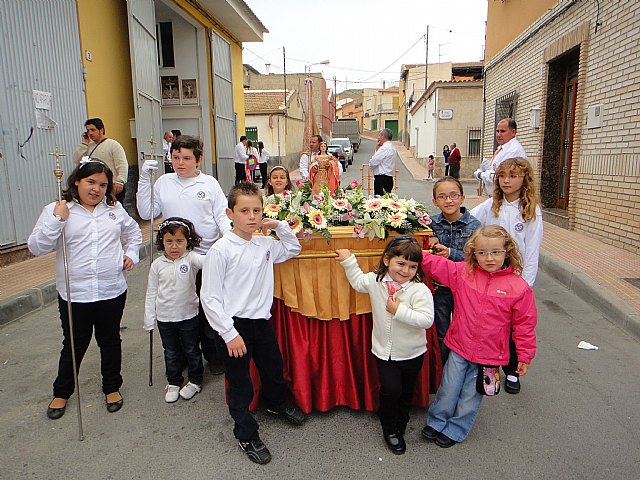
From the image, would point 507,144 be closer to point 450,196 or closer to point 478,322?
point 450,196

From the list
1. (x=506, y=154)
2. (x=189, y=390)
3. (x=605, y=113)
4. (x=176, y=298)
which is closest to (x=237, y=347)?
(x=176, y=298)

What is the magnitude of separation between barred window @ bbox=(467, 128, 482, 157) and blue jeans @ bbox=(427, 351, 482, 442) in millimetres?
23523

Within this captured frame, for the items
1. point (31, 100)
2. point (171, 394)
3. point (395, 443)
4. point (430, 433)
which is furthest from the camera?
point (31, 100)

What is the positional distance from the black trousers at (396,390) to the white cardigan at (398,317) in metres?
0.05

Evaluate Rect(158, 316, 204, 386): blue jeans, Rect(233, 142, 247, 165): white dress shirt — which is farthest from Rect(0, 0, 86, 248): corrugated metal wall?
Rect(233, 142, 247, 165): white dress shirt

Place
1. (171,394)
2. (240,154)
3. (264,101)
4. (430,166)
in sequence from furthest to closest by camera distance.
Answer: (264,101), (430,166), (240,154), (171,394)

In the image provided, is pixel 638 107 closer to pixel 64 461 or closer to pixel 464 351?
pixel 464 351

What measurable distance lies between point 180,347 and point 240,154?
1275 cm

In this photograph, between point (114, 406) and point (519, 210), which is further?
point (519, 210)

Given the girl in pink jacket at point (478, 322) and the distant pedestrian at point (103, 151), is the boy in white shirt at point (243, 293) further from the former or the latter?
the distant pedestrian at point (103, 151)

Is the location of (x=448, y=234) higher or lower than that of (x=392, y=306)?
higher

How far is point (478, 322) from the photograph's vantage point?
2785 mm

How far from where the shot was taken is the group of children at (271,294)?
108 inches

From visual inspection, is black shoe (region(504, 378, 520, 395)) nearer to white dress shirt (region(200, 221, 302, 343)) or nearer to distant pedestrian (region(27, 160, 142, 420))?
white dress shirt (region(200, 221, 302, 343))
